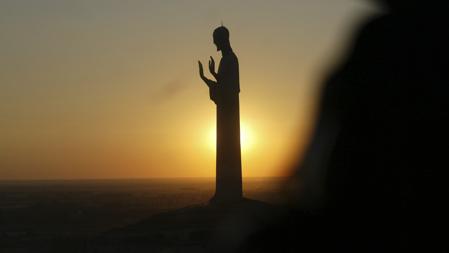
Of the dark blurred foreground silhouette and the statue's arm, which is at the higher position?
the statue's arm

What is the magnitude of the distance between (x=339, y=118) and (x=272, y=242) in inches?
13.9

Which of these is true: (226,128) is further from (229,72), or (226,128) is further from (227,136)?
(229,72)

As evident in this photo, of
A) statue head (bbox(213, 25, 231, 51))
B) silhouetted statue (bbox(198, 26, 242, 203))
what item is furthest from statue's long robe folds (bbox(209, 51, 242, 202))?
statue head (bbox(213, 25, 231, 51))

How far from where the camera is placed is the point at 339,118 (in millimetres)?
1518

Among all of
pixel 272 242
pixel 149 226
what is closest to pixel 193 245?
pixel 149 226

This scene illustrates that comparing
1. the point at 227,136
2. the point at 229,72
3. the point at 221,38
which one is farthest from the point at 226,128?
the point at 221,38

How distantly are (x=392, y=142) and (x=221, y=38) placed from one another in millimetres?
12969

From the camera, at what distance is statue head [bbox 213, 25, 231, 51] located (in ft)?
46.3

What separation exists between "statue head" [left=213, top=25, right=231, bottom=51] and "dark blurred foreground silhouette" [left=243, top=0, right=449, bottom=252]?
41.7 ft

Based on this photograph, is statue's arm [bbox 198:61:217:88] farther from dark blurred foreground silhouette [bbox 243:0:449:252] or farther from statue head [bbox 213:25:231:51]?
dark blurred foreground silhouette [bbox 243:0:449:252]

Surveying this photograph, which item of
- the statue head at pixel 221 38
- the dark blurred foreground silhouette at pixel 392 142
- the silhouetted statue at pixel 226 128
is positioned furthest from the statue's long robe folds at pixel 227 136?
the dark blurred foreground silhouette at pixel 392 142

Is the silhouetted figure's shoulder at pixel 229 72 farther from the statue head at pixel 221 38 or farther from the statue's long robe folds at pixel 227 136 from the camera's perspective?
the statue head at pixel 221 38

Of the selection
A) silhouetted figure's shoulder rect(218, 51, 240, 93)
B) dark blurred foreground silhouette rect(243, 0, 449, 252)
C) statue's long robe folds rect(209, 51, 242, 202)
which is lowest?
dark blurred foreground silhouette rect(243, 0, 449, 252)

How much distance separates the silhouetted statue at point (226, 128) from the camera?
14008 mm
